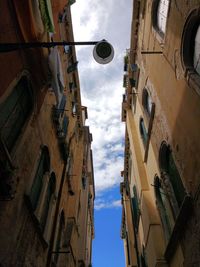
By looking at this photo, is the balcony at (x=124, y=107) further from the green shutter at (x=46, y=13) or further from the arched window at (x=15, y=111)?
the arched window at (x=15, y=111)

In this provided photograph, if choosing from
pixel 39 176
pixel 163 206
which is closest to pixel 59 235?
pixel 39 176

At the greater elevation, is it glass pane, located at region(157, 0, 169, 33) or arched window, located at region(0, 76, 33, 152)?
→ glass pane, located at region(157, 0, 169, 33)

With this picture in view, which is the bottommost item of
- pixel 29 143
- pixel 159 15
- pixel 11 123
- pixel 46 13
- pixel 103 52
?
pixel 11 123

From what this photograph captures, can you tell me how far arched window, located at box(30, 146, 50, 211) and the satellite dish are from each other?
11.9 feet

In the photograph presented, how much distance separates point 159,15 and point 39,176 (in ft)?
24.2

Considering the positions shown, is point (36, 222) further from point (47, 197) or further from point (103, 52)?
point (103, 52)

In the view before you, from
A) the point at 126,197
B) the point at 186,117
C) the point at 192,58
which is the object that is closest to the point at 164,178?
the point at 186,117

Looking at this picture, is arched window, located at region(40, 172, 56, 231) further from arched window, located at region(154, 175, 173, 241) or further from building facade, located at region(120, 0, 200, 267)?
arched window, located at region(154, 175, 173, 241)

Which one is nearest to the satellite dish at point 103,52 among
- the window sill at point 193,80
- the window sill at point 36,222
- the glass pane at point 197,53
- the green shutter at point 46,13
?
the window sill at point 193,80

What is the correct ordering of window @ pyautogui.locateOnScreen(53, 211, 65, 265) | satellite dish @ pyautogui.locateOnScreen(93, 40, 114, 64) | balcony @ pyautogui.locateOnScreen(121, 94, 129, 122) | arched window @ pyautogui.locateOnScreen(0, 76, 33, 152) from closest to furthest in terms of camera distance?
satellite dish @ pyautogui.locateOnScreen(93, 40, 114, 64), arched window @ pyautogui.locateOnScreen(0, 76, 33, 152), window @ pyautogui.locateOnScreen(53, 211, 65, 265), balcony @ pyautogui.locateOnScreen(121, 94, 129, 122)

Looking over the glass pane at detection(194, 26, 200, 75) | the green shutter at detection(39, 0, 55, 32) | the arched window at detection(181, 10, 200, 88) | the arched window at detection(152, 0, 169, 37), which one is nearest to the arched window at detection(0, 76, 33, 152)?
the green shutter at detection(39, 0, 55, 32)

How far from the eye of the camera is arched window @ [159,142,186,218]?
7.31 m

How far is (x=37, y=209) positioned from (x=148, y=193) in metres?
5.93

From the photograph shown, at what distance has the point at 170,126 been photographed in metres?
8.03
